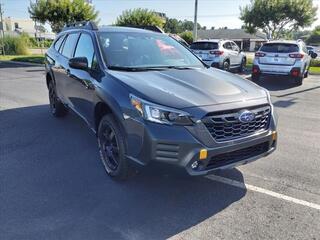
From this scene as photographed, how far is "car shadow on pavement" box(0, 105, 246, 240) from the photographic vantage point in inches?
118

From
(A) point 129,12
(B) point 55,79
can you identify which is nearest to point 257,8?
(A) point 129,12

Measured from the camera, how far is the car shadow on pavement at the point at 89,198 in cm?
300

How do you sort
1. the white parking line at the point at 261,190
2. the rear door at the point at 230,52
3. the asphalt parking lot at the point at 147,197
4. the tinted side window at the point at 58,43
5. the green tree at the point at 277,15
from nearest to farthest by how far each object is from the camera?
the asphalt parking lot at the point at 147,197
the white parking line at the point at 261,190
the tinted side window at the point at 58,43
the rear door at the point at 230,52
the green tree at the point at 277,15

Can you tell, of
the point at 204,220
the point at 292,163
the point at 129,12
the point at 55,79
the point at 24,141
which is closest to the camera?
the point at 204,220

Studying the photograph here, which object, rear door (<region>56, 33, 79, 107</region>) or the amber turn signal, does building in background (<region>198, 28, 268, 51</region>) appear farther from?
the amber turn signal

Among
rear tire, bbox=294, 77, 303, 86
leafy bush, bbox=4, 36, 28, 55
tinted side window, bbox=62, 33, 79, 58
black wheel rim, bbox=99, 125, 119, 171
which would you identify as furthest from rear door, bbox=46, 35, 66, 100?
leafy bush, bbox=4, 36, 28, 55

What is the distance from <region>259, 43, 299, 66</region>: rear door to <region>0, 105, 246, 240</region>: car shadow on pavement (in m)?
8.78

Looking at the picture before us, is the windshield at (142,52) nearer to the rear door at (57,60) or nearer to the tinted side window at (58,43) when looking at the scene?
the rear door at (57,60)

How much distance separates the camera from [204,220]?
316 cm

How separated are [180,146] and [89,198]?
1235 millimetres

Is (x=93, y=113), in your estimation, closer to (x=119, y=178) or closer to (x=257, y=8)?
(x=119, y=178)

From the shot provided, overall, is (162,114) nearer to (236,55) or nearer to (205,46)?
(205,46)

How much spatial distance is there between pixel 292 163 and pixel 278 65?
8233 millimetres

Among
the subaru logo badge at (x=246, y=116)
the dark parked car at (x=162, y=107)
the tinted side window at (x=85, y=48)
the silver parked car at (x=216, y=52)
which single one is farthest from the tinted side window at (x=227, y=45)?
the subaru logo badge at (x=246, y=116)
